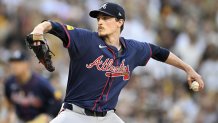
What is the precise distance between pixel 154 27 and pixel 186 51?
3.42ft

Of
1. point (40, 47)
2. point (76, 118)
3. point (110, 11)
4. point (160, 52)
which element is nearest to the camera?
point (40, 47)

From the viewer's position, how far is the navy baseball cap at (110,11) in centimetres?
700

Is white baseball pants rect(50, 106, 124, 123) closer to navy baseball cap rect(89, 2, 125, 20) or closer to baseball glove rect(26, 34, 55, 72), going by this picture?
baseball glove rect(26, 34, 55, 72)

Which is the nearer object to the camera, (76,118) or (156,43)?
(76,118)

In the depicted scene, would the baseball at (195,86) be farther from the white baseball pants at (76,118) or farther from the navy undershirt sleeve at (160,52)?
the white baseball pants at (76,118)

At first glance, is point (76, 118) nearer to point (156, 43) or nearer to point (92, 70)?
point (92, 70)

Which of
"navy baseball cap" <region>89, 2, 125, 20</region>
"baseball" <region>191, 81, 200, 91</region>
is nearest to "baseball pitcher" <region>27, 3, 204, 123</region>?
"navy baseball cap" <region>89, 2, 125, 20</region>

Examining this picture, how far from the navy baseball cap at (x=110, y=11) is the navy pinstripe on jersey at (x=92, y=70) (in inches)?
9.2

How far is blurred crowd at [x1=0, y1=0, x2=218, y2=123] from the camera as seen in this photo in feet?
41.1

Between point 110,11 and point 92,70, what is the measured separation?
67cm

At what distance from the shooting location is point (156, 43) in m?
14.2

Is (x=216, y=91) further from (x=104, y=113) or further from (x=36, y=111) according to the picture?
(x=104, y=113)

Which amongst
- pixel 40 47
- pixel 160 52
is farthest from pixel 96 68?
pixel 160 52

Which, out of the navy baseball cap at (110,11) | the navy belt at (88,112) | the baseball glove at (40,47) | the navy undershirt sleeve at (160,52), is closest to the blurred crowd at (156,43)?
the navy undershirt sleeve at (160,52)
